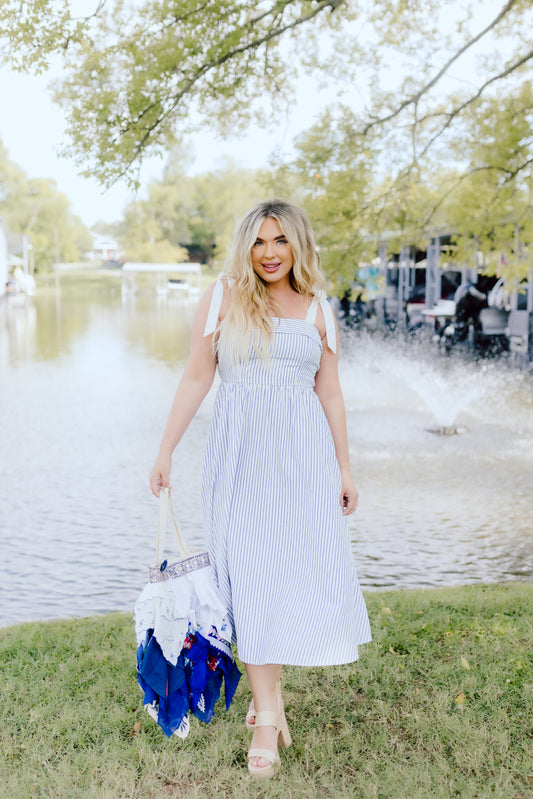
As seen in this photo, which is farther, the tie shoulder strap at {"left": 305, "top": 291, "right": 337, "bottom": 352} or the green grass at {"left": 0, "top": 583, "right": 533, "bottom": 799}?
the tie shoulder strap at {"left": 305, "top": 291, "right": 337, "bottom": 352}

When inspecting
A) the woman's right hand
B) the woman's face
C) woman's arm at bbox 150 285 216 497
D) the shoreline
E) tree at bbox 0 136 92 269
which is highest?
tree at bbox 0 136 92 269

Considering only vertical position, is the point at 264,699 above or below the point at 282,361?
below

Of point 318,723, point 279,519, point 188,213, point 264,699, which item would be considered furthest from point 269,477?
point 188,213

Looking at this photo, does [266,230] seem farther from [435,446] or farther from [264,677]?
[435,446]

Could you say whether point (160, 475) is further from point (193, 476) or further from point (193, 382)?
point (193, 476)

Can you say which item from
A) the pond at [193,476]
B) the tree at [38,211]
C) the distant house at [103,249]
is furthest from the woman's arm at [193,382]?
the distant house at [103,249]

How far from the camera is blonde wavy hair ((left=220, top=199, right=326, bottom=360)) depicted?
279cm

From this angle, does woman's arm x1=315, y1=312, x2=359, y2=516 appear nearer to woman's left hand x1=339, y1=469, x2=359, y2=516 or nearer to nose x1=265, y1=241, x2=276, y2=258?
woman's left hand x1=339, y1=469, x2=359, y2=516

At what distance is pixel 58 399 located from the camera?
12.3m

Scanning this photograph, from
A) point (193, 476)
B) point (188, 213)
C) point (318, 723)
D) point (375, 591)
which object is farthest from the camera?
point (188, 213)

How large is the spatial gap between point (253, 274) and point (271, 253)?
9 cm

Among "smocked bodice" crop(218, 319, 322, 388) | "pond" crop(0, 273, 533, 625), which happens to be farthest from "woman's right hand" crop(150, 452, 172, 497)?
"pond" crop(0, 273, 533, 625)

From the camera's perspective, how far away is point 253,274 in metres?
2.82

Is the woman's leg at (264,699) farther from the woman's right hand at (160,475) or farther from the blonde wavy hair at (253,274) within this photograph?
the blonde wavy hair at (253,274)
